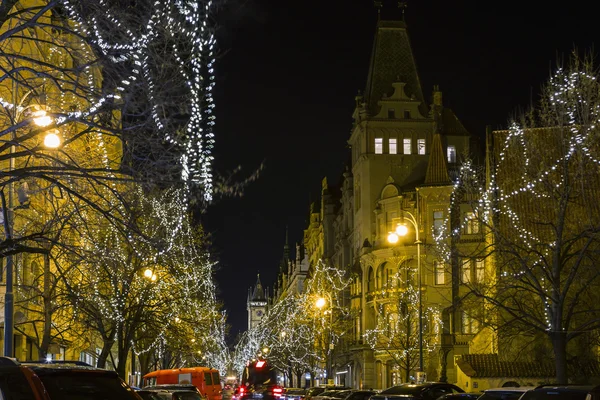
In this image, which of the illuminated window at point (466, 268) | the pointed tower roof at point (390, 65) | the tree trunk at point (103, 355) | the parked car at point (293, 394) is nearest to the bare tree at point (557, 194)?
the illuminated window at point (466, 268)

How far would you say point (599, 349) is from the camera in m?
35.8

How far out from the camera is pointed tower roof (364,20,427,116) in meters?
70.6

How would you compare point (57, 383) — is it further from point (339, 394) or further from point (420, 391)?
point (339, 394)

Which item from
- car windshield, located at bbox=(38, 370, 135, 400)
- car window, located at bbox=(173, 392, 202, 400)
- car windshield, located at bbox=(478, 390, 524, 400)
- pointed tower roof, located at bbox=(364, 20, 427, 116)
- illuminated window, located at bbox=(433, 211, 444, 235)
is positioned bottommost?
car window, located at bbox=(173, 392, 202, 400)

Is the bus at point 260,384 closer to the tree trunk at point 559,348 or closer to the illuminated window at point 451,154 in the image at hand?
the illuminated window at point 451,154

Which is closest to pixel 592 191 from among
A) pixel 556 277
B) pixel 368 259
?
pixel 556 277

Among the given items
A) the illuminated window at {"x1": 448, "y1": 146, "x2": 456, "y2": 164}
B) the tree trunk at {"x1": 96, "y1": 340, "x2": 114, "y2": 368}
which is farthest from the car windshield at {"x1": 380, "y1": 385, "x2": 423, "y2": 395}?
the illuminated window at {"x1": 448, "y1": 146, "x2": 456, "y2": 164}

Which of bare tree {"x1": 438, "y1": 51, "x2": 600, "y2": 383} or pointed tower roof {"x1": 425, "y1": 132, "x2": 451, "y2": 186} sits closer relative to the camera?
bare tree {"x1": 438, "y1": 51, "x2": 600, "y2": 383}

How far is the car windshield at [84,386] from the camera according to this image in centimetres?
946

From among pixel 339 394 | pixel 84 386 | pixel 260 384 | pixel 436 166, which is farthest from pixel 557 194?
pixel 436 166

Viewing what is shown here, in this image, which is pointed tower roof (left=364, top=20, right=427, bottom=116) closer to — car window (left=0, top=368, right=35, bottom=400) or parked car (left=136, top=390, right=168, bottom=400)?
parked car (left=136, top=390, right=168, bottom=400)

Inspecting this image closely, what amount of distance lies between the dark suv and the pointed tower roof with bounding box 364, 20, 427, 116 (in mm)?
60616

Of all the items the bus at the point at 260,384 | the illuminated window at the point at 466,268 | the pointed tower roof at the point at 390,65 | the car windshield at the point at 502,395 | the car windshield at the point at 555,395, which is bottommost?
the bus at the point at 260,384

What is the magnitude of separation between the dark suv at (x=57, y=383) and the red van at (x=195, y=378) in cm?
Result: 3385
